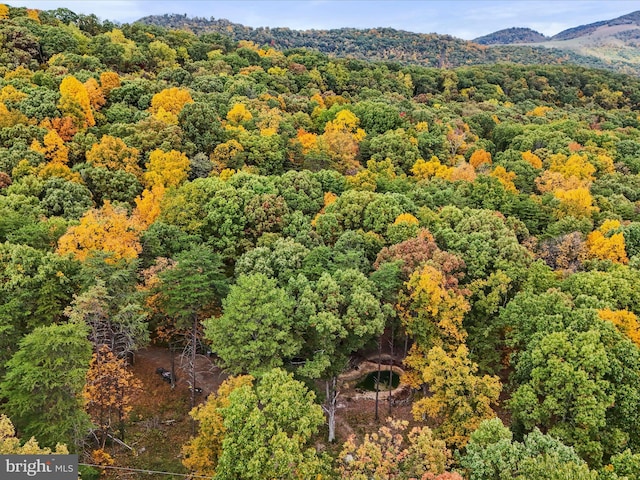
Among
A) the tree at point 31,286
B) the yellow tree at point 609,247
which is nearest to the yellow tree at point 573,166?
the yellow tree at point 609,247

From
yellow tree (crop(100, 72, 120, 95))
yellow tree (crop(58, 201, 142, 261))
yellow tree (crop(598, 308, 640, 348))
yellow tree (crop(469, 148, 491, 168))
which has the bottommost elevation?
yellow tree (crop(598, 308, 640, 348))

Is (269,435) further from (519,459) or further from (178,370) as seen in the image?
(178,370)

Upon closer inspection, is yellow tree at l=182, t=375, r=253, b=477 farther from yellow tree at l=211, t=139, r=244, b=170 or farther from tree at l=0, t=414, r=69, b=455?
yellow tree at l=211, t=139, r=244, b=170

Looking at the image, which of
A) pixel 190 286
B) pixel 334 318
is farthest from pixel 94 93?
pixel 334 318

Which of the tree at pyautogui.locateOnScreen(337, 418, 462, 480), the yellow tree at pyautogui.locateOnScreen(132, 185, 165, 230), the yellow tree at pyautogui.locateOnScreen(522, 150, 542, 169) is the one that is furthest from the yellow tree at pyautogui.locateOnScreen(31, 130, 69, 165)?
the yellow tree at pyautogui.locateOnScreen(522, 150, 542, 169)

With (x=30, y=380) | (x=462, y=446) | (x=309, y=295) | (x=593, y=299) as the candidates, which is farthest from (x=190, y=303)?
(x=593, y=299)
